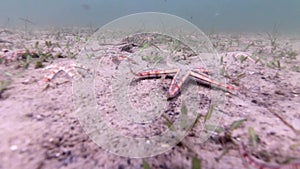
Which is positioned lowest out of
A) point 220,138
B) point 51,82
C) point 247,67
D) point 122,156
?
point 122,156

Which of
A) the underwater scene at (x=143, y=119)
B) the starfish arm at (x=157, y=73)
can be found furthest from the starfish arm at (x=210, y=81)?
the starfish arm at (x=157, y=73)

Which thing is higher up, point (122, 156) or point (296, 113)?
point (296, 113)

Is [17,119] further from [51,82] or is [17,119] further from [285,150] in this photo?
[285,150]

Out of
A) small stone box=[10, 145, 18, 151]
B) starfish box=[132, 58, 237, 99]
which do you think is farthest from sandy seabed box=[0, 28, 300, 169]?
starfish box=[132, 58, 237, 99]

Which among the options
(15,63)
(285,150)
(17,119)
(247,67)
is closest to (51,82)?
(17,119)

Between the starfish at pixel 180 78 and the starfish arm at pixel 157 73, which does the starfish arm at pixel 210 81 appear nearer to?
the starfish at pixel 180 78

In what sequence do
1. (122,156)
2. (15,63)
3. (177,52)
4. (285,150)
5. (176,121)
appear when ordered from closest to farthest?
(122,156) → (285,150) → (176,121) → (15,63) → (177,52)

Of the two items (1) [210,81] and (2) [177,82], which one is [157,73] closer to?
(2) [177,82]

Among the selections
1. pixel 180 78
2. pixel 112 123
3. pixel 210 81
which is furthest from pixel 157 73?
pixel 112 123

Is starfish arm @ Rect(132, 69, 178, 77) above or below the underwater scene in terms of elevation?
above

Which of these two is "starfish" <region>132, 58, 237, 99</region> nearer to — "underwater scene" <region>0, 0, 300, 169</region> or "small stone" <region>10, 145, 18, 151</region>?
"underwater scene" <region>0, 0, 300, 169</region>

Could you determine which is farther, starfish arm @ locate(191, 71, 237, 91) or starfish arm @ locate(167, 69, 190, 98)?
starfish arm @ locate(191, 71, 237, 91)
